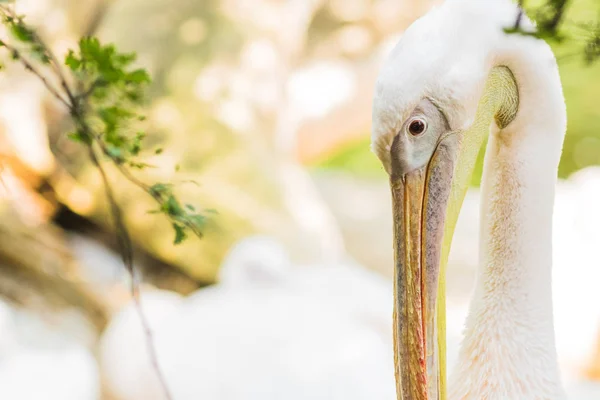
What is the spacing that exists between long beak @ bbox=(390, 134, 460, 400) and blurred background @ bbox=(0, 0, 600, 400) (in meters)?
0.99

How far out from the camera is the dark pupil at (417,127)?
0.90 metres

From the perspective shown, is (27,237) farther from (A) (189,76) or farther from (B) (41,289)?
(A) (189,76)

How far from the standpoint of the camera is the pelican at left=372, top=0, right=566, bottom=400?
2.94ft

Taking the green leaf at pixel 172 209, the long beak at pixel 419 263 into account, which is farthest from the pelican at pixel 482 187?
the green leaf at pixel 172 209

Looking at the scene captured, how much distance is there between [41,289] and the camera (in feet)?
9.37

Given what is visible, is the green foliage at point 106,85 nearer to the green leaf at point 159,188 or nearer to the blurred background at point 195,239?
the green leaf at point 159,188

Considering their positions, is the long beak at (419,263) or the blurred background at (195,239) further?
the blurred background at (195,239)

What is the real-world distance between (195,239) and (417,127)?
2156 millimetres

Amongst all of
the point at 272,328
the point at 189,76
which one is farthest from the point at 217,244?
the point at 272,328

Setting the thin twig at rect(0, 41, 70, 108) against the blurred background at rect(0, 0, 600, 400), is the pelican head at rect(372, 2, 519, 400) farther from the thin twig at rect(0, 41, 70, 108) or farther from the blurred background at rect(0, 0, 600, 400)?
the blurred background at rect(0, 0, 600, 400)

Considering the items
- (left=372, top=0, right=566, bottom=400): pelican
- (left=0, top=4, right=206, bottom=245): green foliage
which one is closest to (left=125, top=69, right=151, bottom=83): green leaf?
(left=0, top=4, right=206, bottom=245): green foliage

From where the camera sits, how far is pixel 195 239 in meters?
2.96

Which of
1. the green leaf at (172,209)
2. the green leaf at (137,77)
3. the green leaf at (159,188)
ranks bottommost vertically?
the green leaf at (172,209)

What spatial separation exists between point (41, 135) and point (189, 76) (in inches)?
Answer: 25.9
